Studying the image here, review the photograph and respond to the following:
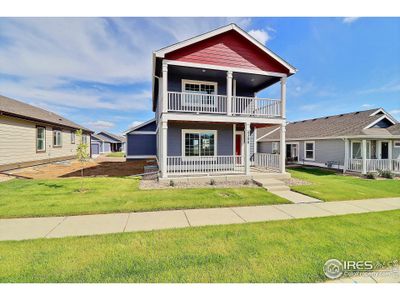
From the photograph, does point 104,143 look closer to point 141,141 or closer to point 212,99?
point 141,141

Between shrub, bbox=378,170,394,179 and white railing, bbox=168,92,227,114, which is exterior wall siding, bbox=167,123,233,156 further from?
shrub, bbox=378,170,394,179

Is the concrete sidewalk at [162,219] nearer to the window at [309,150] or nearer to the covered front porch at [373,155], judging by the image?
the covered front porch at [373,155]

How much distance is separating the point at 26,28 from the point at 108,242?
872cm

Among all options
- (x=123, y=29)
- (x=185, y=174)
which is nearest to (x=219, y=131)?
(x=185, y=174)

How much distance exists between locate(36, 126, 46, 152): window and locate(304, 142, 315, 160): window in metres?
24.7

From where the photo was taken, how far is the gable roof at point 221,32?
953 centimetres

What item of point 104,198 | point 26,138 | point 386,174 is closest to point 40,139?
point 26,138

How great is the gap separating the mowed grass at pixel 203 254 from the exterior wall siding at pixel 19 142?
1171 centimetres

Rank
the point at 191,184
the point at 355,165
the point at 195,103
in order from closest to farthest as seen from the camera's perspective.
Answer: the point at 191,184
the point at 195,103
the point at 355,165

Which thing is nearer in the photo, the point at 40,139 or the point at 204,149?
the point at 204,149

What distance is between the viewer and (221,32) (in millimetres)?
10469

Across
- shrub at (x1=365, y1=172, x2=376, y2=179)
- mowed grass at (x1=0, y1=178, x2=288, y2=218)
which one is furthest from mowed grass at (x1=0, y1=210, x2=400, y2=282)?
shrub at (x1=365, y1=172, x2=376, y2=179)

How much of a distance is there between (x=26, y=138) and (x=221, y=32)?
50.4ft
